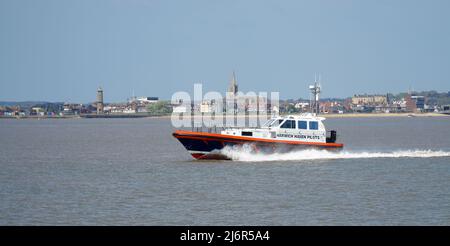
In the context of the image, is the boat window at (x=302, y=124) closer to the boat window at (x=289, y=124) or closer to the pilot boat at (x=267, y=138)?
the pilot boat at (x=267, y=138)

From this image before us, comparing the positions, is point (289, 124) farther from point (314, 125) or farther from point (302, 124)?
point (314, 125)

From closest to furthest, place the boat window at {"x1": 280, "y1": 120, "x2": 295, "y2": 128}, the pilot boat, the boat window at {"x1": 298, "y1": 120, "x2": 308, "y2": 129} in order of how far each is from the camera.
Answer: the pilot boat < the boat window at {"x1": 280, "y1": 120, "x2": 295, "y2": 128} < the boat window at {"x1": 298, "y1": 120, "x2": 308, "y2": 129}

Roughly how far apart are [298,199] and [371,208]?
3.47m

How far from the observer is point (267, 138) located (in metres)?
48.5

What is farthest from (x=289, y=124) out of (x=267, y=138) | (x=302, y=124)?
(x=267, y=138)

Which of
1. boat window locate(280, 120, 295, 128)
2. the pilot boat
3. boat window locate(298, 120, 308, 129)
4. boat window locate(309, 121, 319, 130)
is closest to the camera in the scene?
the pilot boat

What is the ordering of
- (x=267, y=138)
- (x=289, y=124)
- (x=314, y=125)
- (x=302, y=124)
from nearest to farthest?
1. (x=267, y=138)
2. (x=289, y=124)
3. (x=302, y=124)
4. (x=314, y=125)

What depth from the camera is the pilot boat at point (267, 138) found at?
47500mm

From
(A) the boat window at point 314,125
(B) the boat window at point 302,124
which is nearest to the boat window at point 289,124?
(B) the boat window at point 302,124

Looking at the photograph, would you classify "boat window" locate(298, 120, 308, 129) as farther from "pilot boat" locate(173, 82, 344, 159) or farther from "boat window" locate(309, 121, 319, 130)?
"boat window" locate(309, 121, 319, 130)

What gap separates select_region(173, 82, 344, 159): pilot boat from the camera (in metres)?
47.5

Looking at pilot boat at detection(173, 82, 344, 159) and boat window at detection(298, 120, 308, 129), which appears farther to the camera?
boat window at detection(298, 120, 308, 129)

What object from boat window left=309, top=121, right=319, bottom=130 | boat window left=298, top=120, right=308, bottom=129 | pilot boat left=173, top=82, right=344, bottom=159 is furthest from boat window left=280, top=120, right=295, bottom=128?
boat window left=309, top=121, right=319, bottom=130
